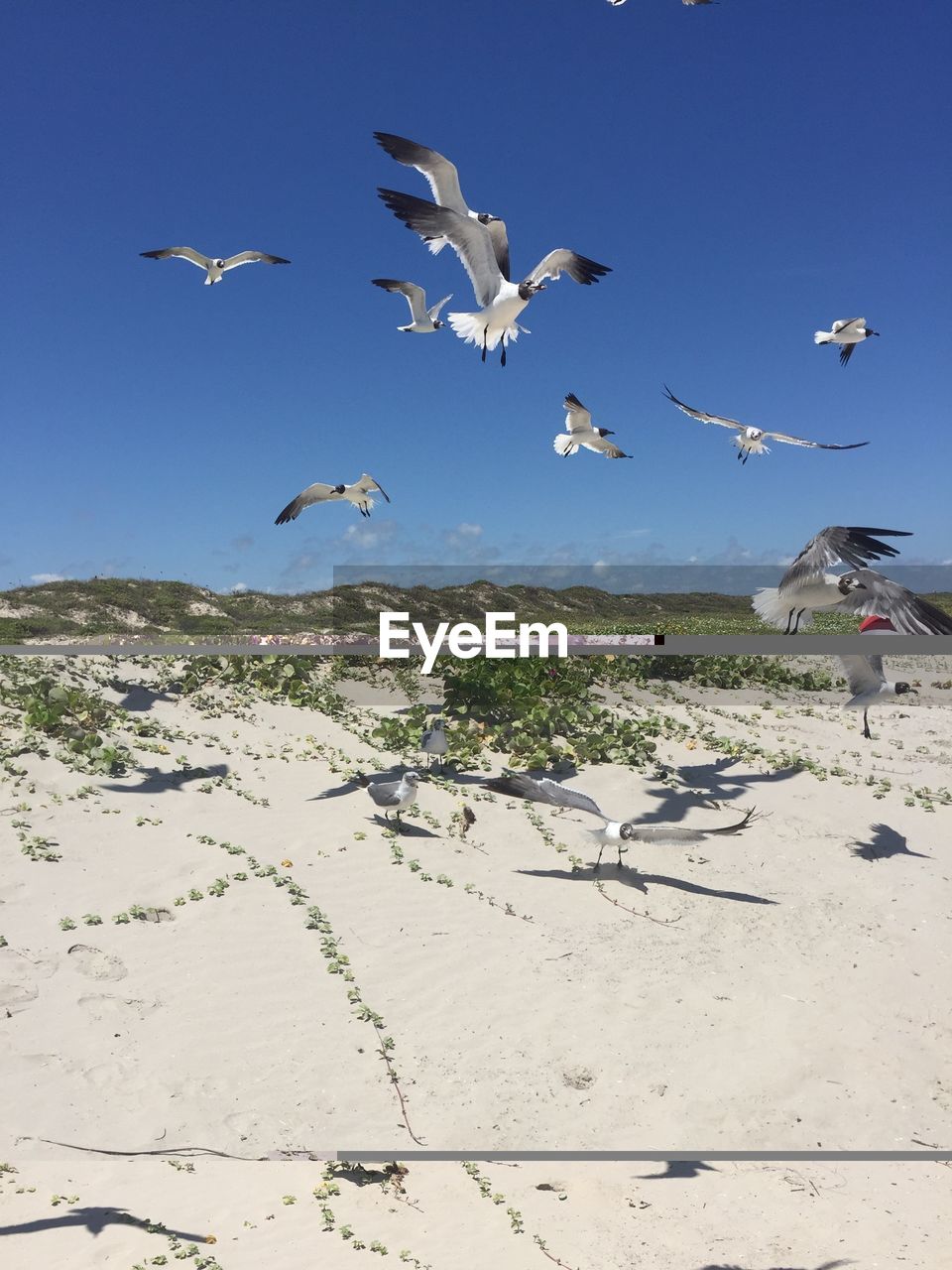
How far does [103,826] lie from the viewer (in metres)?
6.73

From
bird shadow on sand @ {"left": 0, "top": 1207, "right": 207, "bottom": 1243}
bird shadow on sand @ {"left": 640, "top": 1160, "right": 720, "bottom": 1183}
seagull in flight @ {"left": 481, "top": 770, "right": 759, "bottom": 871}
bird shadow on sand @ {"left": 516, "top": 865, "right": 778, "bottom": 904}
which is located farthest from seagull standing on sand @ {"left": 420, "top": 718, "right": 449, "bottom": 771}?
bird shadow on sand @ {"left": 0, "top": 1207, "right": 207, "bottom": 1243}

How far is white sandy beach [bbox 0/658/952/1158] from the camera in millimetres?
4195

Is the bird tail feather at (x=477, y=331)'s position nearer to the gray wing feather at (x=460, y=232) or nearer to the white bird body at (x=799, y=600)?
the gray wing feather at (x=460, y=232)

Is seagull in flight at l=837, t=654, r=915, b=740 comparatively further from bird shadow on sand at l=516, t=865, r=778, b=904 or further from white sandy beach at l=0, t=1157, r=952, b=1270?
white sandy beach at l=0, t=1157, r=952, b=1270

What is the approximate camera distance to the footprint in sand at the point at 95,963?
5039 mm

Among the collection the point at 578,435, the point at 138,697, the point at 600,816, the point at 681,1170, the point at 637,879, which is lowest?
the point at 681,1170

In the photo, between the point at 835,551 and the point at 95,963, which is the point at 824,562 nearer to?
the point at 835,551

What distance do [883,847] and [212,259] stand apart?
11.7m

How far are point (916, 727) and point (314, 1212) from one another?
838 cm

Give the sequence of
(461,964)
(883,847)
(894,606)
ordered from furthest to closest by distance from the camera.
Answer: (883,847)
(894,606)
(461,964)

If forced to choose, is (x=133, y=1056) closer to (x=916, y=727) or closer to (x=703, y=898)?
(x=703, y=898)

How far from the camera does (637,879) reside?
20.8 ft

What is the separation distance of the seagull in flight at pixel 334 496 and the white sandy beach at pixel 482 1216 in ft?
26.8

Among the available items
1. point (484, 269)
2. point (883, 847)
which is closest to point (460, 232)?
point (484, 269)
